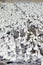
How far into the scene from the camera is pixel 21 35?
2.96 feet

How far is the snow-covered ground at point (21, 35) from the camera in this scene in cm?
70

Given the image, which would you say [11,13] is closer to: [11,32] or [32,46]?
[11,32]

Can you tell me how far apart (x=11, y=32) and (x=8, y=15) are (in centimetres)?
37

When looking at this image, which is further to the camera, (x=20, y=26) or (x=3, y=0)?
(x=3, y=0)

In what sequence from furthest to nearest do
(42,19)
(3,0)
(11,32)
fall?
(3,0) < (42,19) < (11,32)

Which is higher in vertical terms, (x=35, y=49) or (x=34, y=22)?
(x=34, y=22)

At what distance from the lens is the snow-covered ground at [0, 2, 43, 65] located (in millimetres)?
705

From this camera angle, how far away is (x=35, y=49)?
75 cm

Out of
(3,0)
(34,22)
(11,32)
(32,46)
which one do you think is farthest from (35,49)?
(3,0)

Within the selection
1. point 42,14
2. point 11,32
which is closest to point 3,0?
point 42,14

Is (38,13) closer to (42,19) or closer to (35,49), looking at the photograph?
(42,19)

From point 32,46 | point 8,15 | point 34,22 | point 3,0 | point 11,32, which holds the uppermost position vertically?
point 3,0

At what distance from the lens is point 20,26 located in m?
1.06

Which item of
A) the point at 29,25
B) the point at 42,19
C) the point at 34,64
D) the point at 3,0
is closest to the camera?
the point at 34,64
